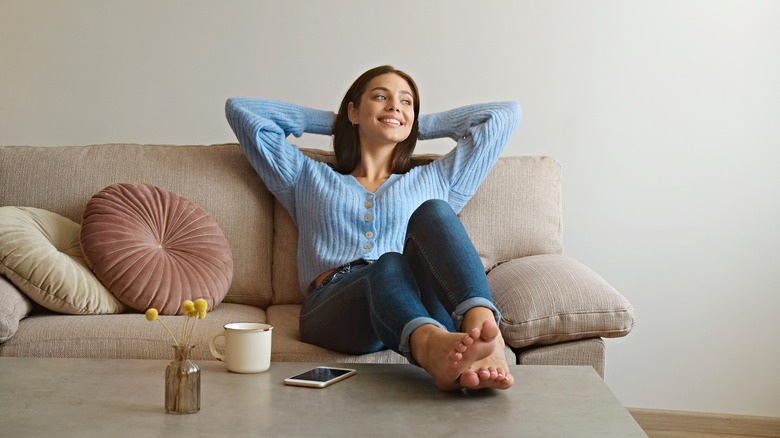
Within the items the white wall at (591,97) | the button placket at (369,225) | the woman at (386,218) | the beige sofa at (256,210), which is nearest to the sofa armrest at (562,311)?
the beige sofa at (256,210)

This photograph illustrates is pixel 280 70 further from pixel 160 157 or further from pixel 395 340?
pixel 395 340

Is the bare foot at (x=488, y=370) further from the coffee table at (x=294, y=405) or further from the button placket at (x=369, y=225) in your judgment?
the button placket at (x=369, y=225)

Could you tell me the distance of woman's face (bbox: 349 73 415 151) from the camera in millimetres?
2324

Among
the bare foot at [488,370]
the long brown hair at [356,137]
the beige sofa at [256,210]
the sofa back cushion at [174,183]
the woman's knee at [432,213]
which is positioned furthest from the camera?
the long brown hair at [356,137]

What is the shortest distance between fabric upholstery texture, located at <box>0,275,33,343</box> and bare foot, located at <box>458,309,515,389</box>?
3.58 ft

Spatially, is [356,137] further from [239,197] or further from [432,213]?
[432,213]

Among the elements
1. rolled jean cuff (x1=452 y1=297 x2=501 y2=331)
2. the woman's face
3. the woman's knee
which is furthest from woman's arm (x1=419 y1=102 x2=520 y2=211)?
rolled jean cuff (x1=452 y1=297 x2=501 y2=331)

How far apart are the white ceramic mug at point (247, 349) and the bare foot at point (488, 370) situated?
1.28 ft

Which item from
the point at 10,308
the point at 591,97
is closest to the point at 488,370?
the point at 10,308

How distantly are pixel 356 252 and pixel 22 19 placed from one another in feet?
5.51

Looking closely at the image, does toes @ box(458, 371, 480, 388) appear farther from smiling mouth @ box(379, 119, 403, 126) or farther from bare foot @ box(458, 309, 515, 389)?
smiling mouth @ box(379, 119, 403, 126)

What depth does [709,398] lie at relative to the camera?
2.71 metres

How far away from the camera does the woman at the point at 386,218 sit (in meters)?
1.51

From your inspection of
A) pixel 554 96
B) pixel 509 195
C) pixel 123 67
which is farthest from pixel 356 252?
pixel 123 67
